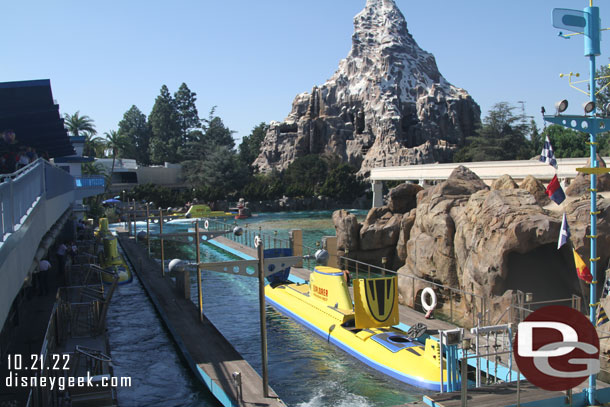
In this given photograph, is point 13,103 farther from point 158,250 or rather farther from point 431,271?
point 158,250

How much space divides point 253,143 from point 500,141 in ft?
200

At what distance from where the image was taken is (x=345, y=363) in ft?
59.1

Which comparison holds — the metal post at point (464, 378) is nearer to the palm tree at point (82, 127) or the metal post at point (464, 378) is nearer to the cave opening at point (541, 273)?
the cave opening at point (541, 273)

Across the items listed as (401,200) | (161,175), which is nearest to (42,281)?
(401,200)

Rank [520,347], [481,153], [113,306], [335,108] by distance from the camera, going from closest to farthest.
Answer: [520,347]
[113,306]
[481,153]
[335,108]

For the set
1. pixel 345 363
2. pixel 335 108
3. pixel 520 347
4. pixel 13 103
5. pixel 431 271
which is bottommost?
pixel 345 363

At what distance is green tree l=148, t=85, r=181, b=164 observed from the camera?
114m

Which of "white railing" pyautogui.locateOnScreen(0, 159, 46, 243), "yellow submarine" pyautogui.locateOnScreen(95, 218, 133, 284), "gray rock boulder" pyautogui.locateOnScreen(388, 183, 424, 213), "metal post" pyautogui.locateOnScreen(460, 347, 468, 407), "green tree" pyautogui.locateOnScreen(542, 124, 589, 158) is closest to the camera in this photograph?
"white railing" pyautogui.locateOnScreen(0, 159, 46, 243)

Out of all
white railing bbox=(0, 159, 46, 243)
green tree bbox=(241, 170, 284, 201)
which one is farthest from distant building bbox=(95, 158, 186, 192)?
white railing bbox=(0, 159, 46, 243)

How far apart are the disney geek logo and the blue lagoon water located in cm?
A: 737

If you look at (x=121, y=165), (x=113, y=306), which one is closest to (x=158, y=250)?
(x=113, y=306)

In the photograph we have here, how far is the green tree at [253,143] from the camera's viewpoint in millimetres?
124062

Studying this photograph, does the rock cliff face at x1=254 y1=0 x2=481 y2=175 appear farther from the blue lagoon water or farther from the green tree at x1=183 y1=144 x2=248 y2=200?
the blue lagoon water

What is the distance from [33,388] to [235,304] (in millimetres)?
16799
